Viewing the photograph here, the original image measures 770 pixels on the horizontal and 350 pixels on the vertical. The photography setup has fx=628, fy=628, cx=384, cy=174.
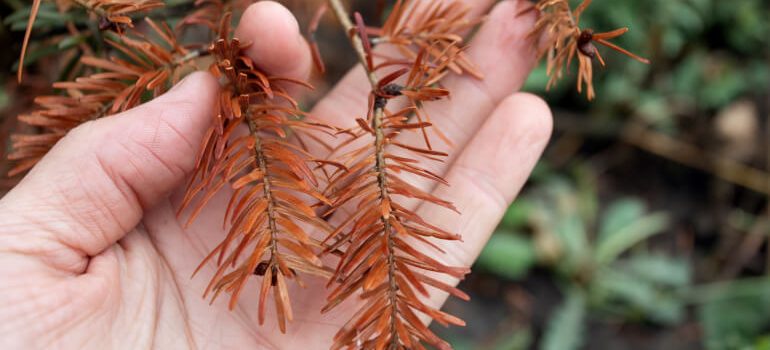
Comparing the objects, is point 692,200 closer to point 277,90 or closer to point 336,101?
point 336,101

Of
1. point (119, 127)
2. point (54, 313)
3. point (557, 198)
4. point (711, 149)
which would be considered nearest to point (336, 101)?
point (119, 127)

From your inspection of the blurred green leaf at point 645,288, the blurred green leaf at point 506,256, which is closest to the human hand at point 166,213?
the blurred green leaf at point 506,256

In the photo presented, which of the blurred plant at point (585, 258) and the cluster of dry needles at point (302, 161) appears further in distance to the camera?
the blurred plant at point (585, 258)

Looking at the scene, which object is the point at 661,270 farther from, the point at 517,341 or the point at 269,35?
the point at 269,35

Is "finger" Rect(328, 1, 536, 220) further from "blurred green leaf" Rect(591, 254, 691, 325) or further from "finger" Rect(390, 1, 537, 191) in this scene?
"blurred green leaf" Rect(591, 254, 691, 325)

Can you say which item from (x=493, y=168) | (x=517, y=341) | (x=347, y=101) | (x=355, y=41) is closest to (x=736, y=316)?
(x=517, y=341)

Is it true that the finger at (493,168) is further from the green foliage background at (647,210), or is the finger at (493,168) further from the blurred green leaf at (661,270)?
the blurred green leaf at (661,270)
